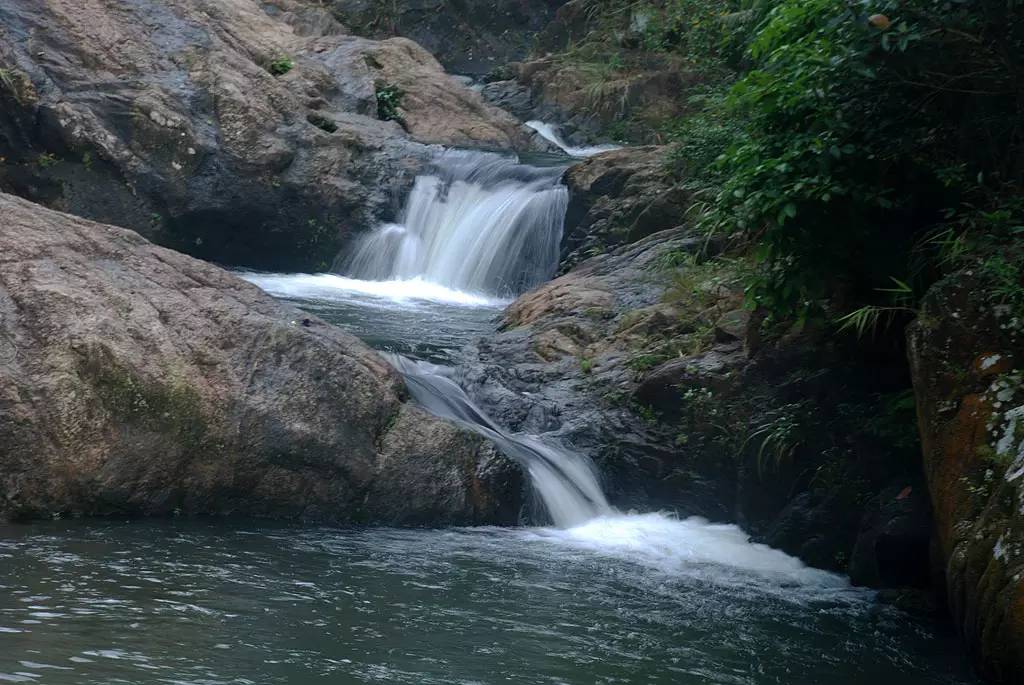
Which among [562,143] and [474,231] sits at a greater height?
[562,143]

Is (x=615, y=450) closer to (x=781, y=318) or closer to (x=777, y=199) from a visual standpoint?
(x=781, y=318)

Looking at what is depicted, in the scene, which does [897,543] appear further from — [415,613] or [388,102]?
[388,102]

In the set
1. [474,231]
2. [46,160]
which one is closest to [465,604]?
[474,231]

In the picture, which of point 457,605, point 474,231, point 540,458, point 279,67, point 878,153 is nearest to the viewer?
point 457,605

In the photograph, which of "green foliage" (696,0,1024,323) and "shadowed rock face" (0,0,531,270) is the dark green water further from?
"shadowed rock face" (0,0,531,270)

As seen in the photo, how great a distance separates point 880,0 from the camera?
21.9 ft

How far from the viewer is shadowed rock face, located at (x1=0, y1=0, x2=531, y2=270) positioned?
45.8 feet

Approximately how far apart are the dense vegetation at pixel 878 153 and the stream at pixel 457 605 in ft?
5.85

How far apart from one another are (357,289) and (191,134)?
2757 millimetres

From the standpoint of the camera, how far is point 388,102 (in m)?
18.6

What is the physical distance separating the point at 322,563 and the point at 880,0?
4359 mm

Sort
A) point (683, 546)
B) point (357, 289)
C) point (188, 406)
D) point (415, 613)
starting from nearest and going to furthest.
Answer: point (415, 613) → point (188, 406) → point (683, 546) → point (357, 289)

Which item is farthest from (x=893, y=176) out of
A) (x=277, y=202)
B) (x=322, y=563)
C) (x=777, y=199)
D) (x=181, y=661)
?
(x=277, y=202)

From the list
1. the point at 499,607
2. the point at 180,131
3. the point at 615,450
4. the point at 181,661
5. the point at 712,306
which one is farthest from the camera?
the point at 180,131
